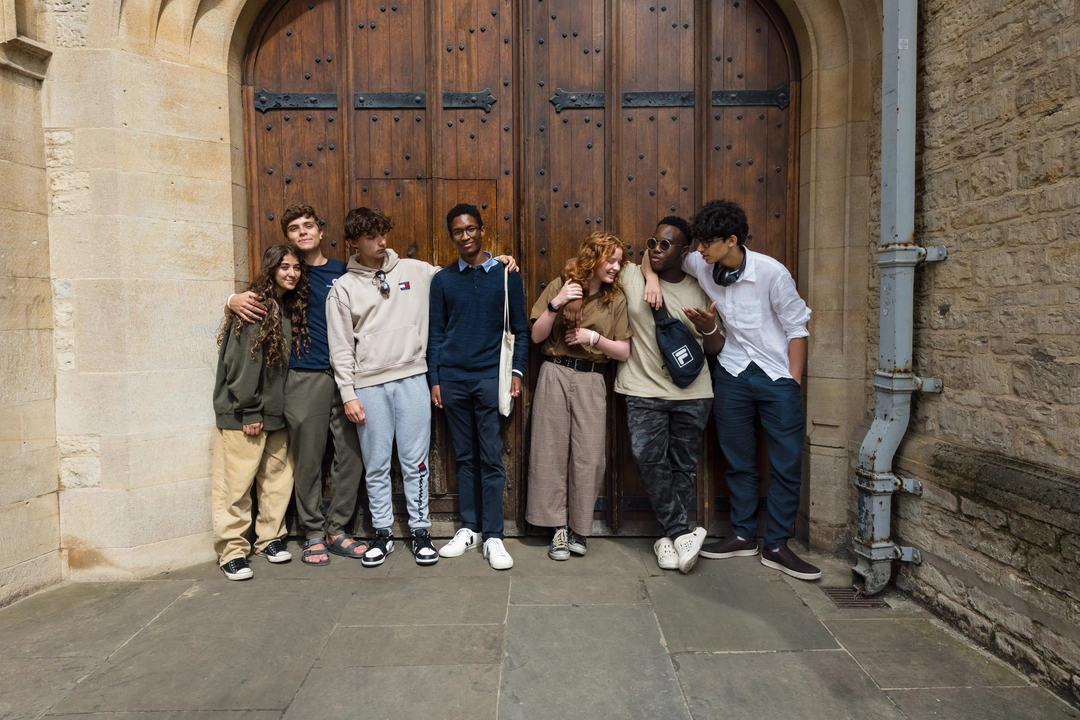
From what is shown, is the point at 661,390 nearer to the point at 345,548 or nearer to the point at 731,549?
the point at 731,549

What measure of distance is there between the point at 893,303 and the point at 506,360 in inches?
80.1

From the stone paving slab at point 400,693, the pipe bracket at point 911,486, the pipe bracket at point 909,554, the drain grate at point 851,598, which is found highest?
the pipe bracket at point 911,486

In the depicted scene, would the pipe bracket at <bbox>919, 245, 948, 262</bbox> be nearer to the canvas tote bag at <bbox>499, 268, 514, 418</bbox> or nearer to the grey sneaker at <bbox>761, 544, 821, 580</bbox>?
the grey sneaker at <bbox>761, 544, 821, 580</bbox>

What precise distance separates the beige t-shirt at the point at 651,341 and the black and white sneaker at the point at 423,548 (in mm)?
1423

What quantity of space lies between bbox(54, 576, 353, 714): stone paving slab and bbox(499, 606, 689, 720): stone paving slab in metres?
0.88

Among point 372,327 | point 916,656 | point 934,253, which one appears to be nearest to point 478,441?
point 372,327

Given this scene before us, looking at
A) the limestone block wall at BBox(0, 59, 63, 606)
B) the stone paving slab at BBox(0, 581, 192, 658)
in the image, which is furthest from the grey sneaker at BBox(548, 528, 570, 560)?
the limestone block wall at BBox(0, 59, 63, 606)

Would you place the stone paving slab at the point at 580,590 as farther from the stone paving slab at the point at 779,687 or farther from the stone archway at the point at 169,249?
the stone archway at the point at 169,249

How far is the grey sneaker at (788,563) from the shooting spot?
3701 millimetres

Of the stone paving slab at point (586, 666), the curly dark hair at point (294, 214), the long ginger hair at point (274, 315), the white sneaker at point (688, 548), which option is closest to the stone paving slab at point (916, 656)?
the white sneaker at point (688, 548)

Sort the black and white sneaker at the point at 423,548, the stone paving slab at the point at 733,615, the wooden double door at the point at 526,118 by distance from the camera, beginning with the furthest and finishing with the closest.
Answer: the wooden double door at the point at 526,118 → the black and white sneaker at the point at 423,548 → the stone paving slab at the point at 733,615

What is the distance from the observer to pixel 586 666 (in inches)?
112

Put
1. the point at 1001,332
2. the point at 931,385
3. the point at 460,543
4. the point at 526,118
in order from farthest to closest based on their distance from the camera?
the point at 526,118
the point at 460,543
the point at 931,385
the point at 1001,332

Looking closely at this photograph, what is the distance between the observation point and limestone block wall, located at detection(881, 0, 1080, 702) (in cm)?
271
